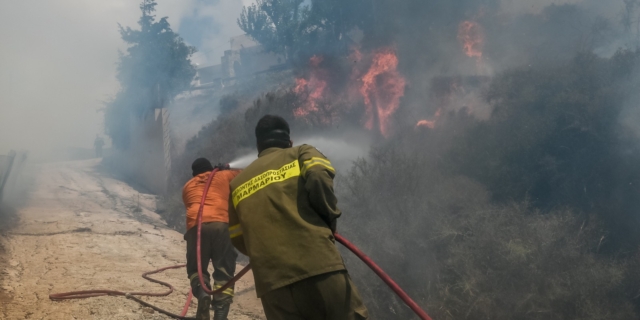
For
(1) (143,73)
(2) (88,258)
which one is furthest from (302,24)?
(2) (88,258)

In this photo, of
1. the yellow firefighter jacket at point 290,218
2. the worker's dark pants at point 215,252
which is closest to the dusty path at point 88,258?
the worker's dark pants at point 215,252

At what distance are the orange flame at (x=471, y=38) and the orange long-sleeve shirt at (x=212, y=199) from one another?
66.6ft

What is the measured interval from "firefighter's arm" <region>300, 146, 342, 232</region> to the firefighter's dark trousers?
0.33m

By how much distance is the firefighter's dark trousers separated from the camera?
7.52 ft

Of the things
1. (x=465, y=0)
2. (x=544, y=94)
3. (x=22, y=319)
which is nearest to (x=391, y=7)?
(x=465, y=0)

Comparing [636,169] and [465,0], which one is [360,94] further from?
[636,169]

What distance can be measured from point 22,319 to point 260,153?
3697 millimetres

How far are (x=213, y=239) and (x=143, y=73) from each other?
22005mm

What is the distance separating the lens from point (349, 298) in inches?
92.4

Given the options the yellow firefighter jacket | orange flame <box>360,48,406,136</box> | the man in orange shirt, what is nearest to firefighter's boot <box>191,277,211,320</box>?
the man in orange shirt

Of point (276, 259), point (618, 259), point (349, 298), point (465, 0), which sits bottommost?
point (618, 259)

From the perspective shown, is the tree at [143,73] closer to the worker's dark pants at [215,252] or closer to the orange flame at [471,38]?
the orange flame at [471,38]

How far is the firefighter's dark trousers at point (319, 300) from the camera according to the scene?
229 cm

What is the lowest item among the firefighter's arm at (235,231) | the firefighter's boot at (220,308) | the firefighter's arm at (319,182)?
the firefighter's boot at (220,308)
